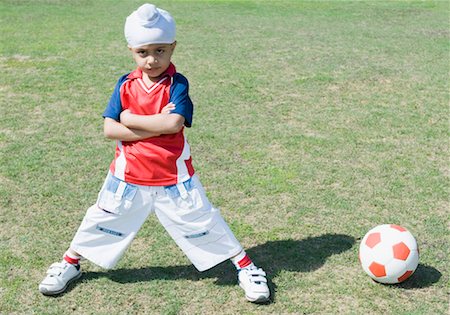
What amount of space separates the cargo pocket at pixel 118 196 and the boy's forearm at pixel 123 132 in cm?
28

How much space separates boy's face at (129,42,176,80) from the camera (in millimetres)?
3760

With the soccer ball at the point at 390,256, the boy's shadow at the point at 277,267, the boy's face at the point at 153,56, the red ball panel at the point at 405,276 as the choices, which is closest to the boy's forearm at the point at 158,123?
the boy's face at the point at 153,56

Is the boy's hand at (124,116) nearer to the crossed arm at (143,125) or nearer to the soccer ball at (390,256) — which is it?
the crossed arm at (143,125)

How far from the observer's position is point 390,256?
4.14 m

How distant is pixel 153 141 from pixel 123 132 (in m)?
0.19

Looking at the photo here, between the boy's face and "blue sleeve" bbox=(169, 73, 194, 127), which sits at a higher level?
the boy's face

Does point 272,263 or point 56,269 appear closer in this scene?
point 56,269

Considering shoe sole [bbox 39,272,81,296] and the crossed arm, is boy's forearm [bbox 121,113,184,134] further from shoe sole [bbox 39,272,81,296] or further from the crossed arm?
shoe sole [bbox 39,272,81,296]

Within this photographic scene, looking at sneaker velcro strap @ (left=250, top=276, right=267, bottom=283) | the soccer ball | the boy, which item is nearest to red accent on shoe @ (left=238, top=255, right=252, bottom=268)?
the boy

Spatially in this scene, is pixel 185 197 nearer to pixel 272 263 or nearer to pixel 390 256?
pixel 272 263

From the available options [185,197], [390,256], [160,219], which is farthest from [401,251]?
[160,219]

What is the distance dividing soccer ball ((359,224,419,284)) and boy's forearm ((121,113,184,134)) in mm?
1499

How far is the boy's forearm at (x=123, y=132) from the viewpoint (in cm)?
389

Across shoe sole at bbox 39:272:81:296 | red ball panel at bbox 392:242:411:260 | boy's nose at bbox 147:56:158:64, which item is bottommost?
shoe sole at bbox 39:272:81:296
